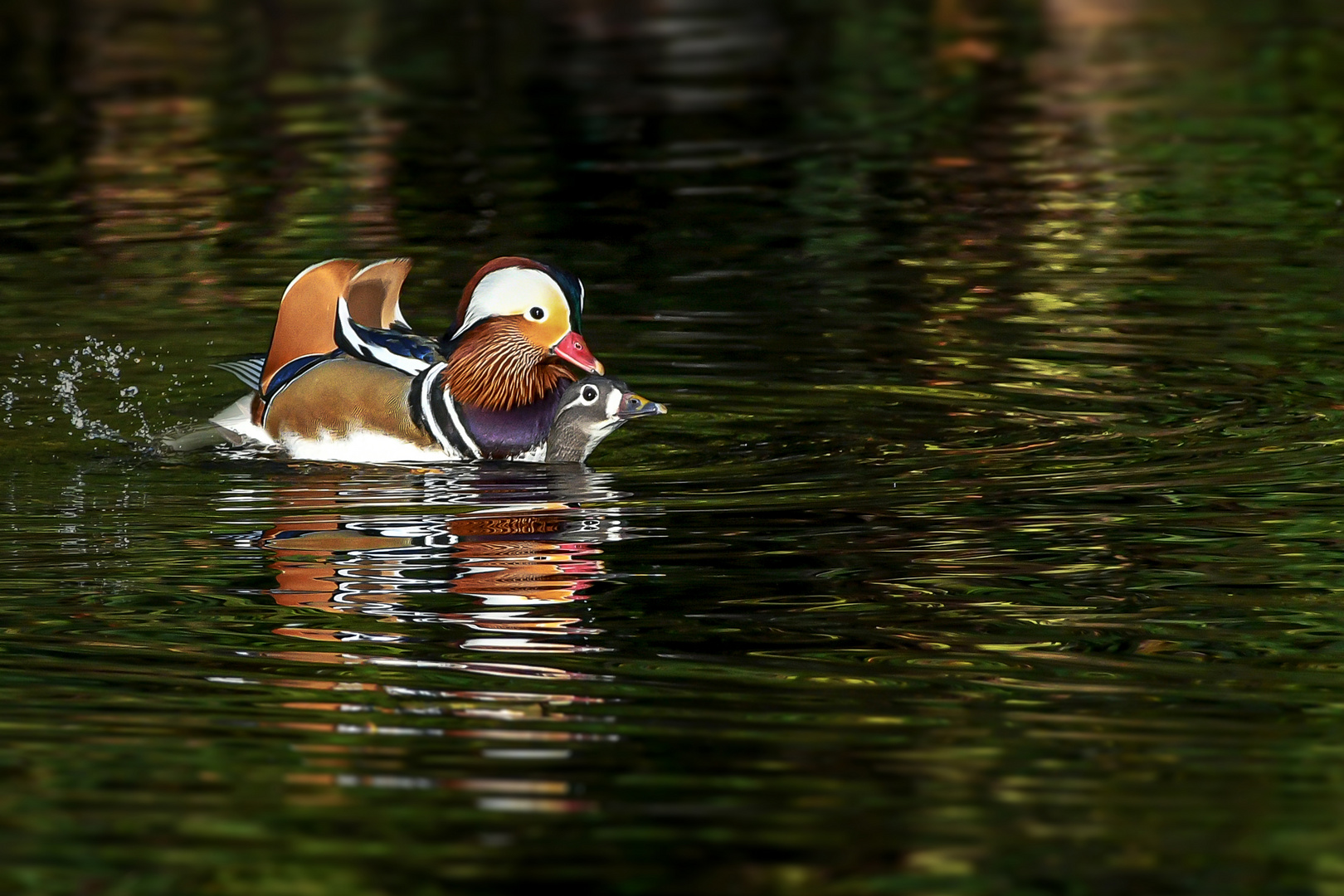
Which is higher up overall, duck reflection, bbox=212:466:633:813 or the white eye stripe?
the white eye stripe

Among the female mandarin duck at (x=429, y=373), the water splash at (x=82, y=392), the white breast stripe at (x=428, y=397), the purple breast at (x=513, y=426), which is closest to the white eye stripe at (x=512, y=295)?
the female mandarin duck at (x=429, y=373)

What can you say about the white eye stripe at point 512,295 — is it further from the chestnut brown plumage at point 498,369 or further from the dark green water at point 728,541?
the dark green water at point 728,541

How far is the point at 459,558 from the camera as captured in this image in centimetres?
764

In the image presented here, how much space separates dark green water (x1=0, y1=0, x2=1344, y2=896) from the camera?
200 inches

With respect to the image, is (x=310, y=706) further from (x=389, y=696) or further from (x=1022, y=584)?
(x=1022, y=584)

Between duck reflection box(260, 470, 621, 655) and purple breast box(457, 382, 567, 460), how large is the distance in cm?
11

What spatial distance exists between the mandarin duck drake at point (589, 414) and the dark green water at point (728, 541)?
0.45 ft

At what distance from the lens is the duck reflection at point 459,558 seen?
676 centimetres

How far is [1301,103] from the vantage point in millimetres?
19406

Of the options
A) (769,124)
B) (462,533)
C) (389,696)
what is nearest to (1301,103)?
(769,124)

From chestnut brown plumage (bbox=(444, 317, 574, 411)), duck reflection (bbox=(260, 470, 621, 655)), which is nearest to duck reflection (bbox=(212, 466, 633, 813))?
duck reflection (bbox=(260, 470, 621, 655))

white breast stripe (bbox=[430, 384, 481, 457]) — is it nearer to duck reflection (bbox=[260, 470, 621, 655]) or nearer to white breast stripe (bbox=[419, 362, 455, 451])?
white breast stripe (bbox=[419, 362, 455, 451])

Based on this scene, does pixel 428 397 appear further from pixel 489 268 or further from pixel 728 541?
pixel 728 541

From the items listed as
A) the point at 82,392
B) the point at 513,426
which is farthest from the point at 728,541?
the point at 82,392
